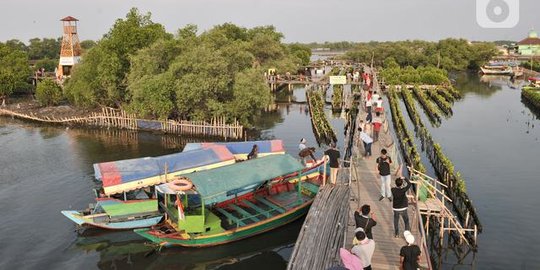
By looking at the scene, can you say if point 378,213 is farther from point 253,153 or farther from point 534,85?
point 534,85

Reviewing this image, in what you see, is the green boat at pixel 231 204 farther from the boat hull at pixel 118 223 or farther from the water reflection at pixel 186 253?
the boat hull at pixel 118 223

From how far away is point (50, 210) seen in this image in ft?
86.1

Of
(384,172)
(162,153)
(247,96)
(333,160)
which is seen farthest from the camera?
(247,96)

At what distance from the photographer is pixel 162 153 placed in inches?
1483

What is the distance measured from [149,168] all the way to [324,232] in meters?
11.7

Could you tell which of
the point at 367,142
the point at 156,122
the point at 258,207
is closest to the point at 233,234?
the point at 258,207

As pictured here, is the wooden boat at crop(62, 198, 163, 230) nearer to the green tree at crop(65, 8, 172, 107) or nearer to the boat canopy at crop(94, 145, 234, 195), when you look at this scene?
the boat canopy at crop(94, 145, 234, 195)

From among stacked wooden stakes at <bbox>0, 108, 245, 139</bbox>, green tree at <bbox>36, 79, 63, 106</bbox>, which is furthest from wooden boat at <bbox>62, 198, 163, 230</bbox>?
green tree at <bbox>36, 79, 63, 106</bbox>

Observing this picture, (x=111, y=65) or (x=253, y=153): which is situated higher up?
(x=111, y=65)

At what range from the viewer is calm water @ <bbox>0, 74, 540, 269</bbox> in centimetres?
2083

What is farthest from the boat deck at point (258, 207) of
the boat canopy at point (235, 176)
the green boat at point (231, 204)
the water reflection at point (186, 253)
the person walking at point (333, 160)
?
the person walking at point (333, 160)

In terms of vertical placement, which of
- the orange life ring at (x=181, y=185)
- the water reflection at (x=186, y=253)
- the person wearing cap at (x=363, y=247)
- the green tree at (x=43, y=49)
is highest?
the green tree at (x=43, y=49)

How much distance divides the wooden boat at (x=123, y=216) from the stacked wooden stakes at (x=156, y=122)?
61.1 ft

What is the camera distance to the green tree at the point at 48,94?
6031 cm
